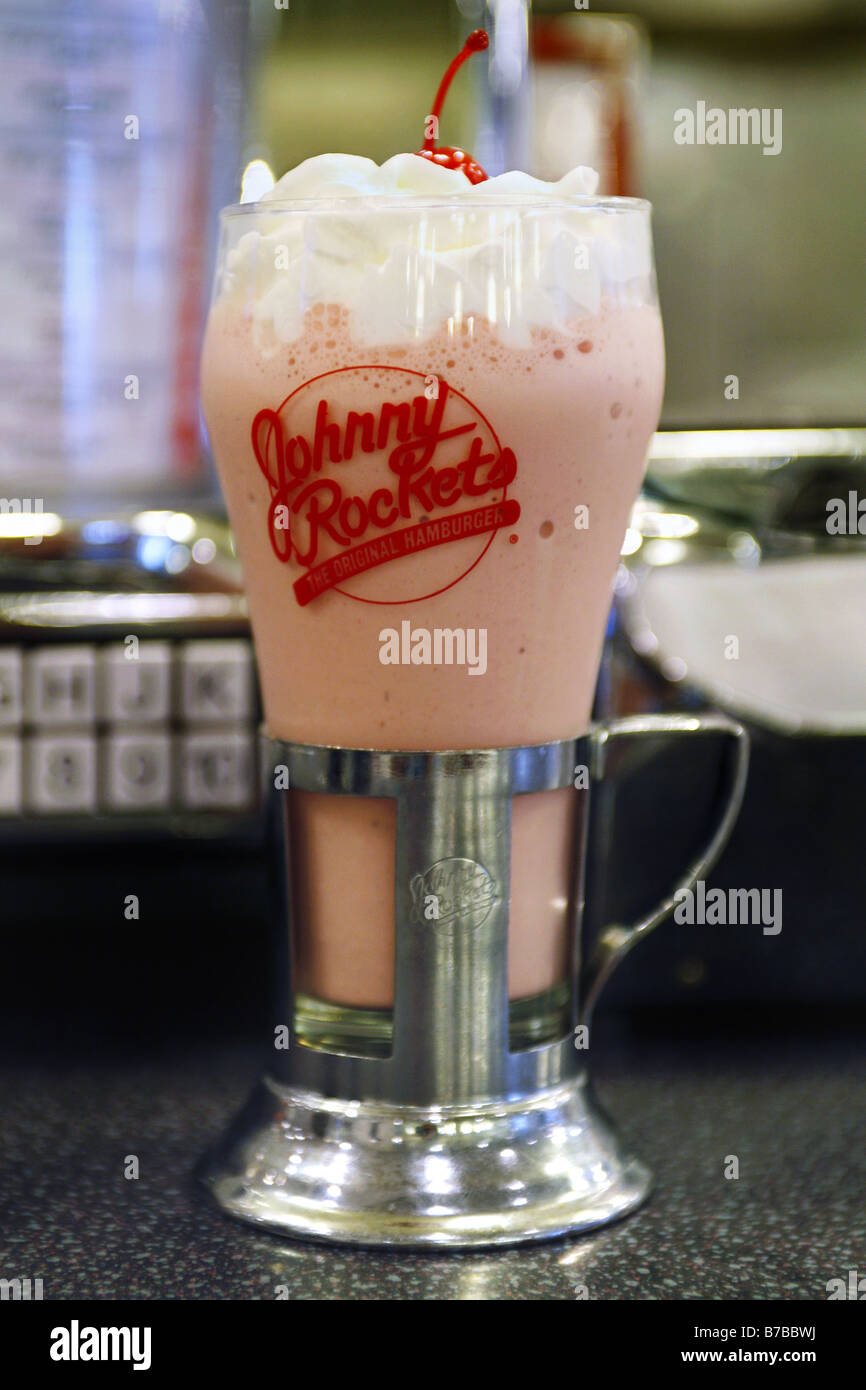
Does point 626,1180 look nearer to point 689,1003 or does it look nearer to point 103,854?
point 689,1003

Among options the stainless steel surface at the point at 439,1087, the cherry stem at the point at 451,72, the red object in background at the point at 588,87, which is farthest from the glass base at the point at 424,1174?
the red object in background at the point at 588,87

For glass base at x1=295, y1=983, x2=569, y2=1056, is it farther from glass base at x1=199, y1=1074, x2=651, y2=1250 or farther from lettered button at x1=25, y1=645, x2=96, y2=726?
lettered button at x1=25, y1=645, x2=96, y2=726

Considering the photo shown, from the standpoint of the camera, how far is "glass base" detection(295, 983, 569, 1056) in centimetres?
61

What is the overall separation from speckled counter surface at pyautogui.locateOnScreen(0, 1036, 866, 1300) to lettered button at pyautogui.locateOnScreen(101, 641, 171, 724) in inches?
7.1

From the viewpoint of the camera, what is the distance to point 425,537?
22.2 inches

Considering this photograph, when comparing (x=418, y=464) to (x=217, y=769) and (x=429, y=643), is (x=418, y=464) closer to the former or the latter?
(x=429, y=643)

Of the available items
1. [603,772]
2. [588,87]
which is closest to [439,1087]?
[603,772]

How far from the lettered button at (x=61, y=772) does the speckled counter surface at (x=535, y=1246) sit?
14cm

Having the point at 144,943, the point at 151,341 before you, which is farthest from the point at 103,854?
the point at 151,341

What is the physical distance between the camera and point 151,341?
0.81 meters

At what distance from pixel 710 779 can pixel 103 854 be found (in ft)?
1.00

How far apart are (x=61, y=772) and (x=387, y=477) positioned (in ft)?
0.91

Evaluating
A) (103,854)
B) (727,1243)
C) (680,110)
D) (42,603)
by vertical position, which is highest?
(680,110)

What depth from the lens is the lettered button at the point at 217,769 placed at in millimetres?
758
